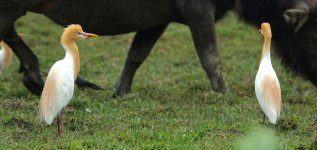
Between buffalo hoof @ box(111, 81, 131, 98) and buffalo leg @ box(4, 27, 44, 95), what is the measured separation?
3.23 ft

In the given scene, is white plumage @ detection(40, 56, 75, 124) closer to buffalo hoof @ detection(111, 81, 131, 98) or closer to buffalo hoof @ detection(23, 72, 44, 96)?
buffalo hoof @ detection(23, 72, 44, 96)

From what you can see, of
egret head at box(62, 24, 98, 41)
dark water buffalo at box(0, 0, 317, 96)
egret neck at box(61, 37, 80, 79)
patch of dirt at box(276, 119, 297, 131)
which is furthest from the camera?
dark water buffalo at box(0, 0, 317, 96)

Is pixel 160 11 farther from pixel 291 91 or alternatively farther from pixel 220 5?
pixel 291 91

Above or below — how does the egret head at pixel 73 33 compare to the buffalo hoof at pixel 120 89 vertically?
above

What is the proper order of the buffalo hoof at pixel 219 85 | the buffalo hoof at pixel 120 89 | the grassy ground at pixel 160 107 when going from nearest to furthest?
the grassy ground at pixel 160 107
the buffalo hoof at pixel 219 85
the buffalo hoof at pixel 120 89

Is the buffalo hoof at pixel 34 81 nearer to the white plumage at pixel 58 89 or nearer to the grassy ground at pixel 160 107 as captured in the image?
the grassy ground at pixel 160 107

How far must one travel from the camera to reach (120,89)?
6.98m

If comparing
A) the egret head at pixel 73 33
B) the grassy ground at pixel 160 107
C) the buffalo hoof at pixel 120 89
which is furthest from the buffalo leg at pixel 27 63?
the egret head at pixel 73 33

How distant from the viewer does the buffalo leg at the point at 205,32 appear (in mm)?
6242

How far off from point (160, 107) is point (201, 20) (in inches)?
45.6

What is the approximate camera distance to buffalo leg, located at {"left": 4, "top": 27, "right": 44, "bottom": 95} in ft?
20.2

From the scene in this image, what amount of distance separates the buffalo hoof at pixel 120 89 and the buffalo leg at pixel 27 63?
986 mm

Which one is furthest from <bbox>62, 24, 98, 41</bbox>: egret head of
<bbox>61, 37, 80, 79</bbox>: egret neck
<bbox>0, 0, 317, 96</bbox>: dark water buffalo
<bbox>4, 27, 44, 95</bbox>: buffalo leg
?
<bbox>4, 27, 44, 95</bbox>: buffalo leg

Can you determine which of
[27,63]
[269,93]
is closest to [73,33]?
[269,93]
